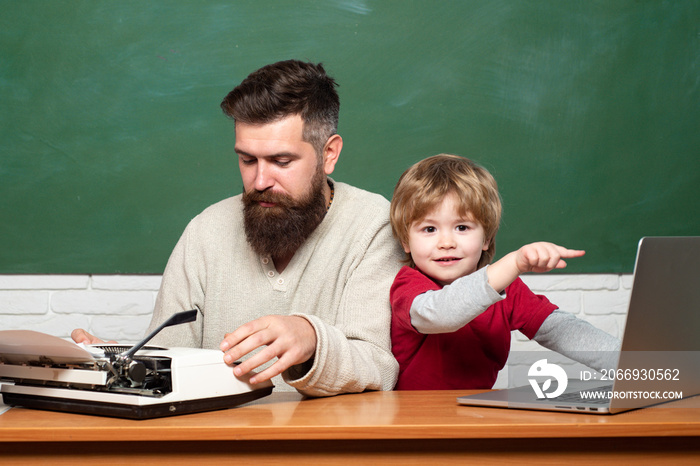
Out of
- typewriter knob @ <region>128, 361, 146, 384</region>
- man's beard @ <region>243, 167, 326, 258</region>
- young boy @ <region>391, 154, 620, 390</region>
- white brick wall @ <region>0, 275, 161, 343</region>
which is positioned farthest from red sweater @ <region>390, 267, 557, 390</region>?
white brick wall @ <region>0, 275, 161, 343</region>

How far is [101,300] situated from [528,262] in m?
1.65

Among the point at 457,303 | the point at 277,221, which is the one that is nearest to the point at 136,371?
the point at 457,303

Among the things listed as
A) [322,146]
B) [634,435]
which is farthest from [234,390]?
[322,146]

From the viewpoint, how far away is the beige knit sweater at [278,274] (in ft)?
5.37

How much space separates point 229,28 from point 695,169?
174 centimetres

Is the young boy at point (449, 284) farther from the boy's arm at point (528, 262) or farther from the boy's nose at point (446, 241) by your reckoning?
the boy's arm at point (528, 262)

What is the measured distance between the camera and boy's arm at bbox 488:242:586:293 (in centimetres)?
107

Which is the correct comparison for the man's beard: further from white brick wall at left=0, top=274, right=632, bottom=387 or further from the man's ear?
white brick wall at left=0, top=274, right=632, bottom=387

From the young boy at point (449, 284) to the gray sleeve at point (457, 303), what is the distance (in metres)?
0.10

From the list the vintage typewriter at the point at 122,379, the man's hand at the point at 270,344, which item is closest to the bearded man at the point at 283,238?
the man's hand at the point at 270,344

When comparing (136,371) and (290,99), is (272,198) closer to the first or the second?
(290,99)

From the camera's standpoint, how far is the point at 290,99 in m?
1.67

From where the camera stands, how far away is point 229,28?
7.52 ft

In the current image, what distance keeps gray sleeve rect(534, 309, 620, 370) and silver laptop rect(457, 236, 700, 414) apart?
0.81ft
